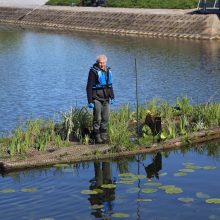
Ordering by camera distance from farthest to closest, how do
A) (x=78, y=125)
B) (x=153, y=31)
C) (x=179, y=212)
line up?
1. (x=153, y=31)
2. (x=78, y=125)
3. (x=179, y=212)

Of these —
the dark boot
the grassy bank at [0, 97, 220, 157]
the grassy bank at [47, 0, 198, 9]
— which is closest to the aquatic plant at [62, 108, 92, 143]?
the grassy bank at [0, 97, 220, 157]

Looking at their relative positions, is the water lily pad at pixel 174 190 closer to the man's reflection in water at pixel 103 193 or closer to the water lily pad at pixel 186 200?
the water lily pad at pixel 186 200

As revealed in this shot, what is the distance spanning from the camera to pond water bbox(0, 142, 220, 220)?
38.5ft

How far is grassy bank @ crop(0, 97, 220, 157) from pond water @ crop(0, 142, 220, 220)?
0.80 metres

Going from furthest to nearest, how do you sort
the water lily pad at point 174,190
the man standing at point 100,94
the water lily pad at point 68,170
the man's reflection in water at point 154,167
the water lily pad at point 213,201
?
1. the man standing at point 100,94
2. the water lily pad at point 68,170
3. the man's reflection in water at point 154,167
4. the water lily pad at point 174,190
5. the water lily pad at point 213,201

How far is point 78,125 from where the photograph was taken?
16.6 metres

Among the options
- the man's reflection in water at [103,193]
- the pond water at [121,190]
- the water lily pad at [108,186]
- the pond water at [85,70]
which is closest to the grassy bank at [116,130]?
the pond water at [121,190]

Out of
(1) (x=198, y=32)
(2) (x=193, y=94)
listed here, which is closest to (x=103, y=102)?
(2) (x=193, y=94)

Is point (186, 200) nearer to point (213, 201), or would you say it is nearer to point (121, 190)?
point (213, 201)

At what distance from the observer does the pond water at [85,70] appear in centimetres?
2612

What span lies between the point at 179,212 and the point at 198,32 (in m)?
44.2

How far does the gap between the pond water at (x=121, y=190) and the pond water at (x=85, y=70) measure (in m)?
5.83

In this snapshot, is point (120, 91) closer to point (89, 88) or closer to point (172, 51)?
point (89, 88)

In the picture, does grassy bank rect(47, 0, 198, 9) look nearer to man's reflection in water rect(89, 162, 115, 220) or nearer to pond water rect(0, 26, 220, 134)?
pond water rect(0, 26, 220, 134)
